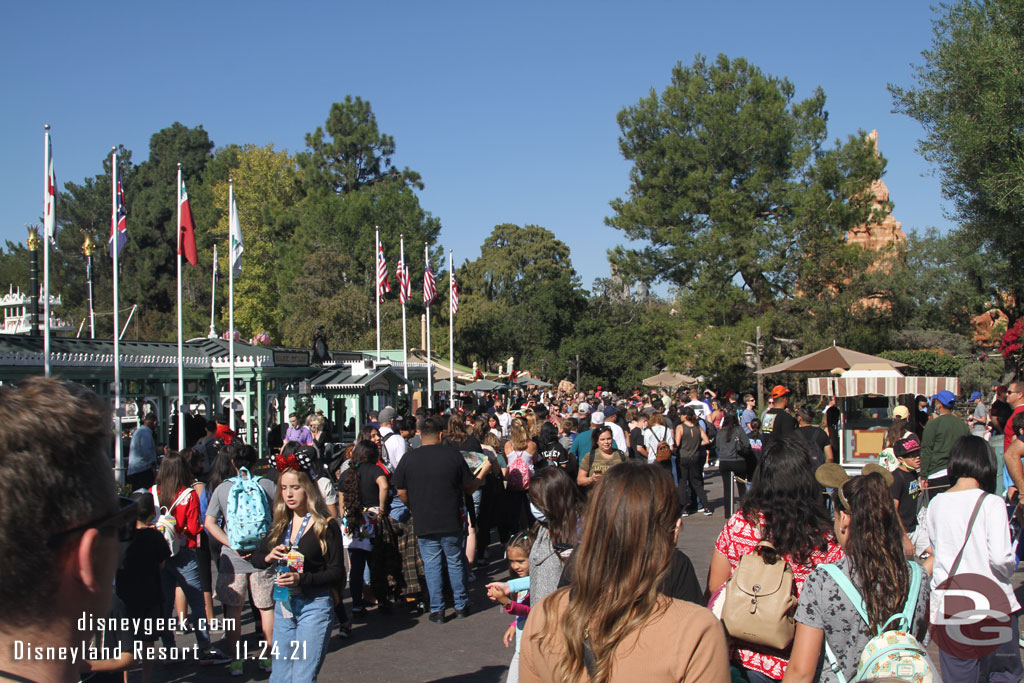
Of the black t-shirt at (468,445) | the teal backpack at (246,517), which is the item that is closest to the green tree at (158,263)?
the black t-shirt at (468,445)

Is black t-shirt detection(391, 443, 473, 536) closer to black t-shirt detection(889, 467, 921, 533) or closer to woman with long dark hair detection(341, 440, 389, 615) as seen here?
woman with long dark hair detection(341, 440, 389, 615)

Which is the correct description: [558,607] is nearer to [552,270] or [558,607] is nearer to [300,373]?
[300,373]

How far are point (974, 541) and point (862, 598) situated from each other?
5.49 feet

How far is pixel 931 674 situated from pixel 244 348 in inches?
789

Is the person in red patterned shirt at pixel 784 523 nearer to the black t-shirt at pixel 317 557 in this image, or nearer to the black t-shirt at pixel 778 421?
the black t-shirt at pixel 317 557

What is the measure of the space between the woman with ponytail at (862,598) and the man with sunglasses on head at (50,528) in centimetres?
246

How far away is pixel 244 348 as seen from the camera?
21328 millimetres

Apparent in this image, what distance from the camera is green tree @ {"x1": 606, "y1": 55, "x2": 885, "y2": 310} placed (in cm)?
3953

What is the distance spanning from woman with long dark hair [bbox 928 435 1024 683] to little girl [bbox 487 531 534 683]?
2.10 metres

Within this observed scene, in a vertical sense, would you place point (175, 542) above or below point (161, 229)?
below

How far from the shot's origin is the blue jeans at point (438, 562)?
783cm

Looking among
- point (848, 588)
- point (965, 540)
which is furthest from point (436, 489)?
point (848, 588)

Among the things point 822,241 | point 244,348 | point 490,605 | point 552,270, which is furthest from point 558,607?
point 552,270

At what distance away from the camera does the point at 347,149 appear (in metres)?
60.7
